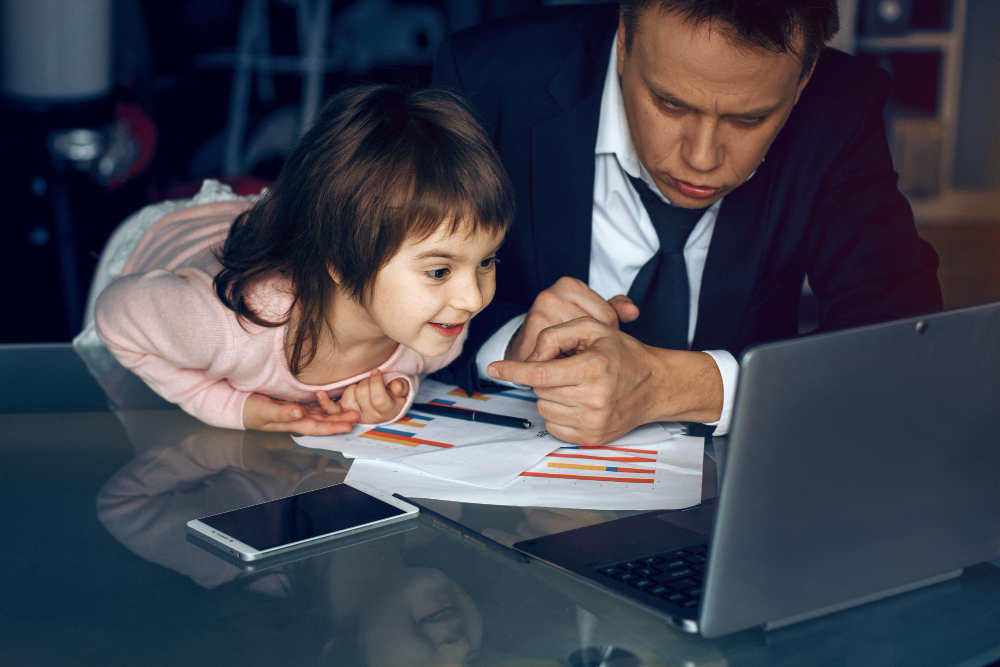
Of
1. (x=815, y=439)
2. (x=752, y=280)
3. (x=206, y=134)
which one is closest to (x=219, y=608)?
(x=815, y=439)

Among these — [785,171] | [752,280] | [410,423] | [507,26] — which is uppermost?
[507,26]

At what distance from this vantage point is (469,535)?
0.89 m

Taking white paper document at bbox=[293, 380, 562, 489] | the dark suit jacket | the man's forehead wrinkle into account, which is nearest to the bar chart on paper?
white paper document at bbox=[293, 380, 562, 489]

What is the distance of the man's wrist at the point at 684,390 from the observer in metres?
1.20

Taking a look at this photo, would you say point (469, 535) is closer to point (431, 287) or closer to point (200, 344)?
point (431, 287)

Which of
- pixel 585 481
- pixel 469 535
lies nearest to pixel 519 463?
pixel 585 481

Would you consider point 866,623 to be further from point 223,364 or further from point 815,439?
point 223,364

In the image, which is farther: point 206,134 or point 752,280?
point 206,134

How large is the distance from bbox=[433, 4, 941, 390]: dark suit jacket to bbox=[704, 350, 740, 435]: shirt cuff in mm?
267

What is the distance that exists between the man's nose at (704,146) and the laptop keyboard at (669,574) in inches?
23.5

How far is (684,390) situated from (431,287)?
1.11ft

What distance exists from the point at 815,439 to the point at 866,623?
174 mm

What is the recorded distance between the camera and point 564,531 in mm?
898

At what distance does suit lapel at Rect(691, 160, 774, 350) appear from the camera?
1.55 m
